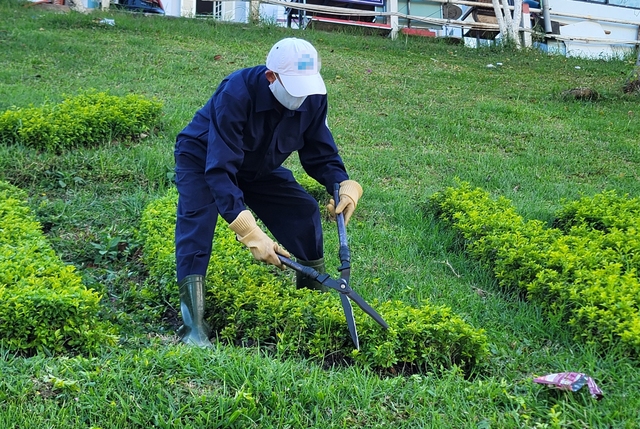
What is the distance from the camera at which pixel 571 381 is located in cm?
309

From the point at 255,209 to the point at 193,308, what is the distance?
2.42 feet

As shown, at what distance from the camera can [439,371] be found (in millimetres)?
3492

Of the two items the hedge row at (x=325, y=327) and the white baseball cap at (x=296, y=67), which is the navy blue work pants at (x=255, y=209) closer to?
the hedge row at (x=325, y=327)

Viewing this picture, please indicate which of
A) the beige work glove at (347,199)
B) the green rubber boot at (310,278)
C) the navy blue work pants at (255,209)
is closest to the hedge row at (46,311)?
the navy blue work pants at (255,209)

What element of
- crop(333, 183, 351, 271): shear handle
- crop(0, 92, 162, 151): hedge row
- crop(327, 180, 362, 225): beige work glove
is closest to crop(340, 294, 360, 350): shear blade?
crop(333, 183, 351, 271): shear handle

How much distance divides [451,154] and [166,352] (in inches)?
200

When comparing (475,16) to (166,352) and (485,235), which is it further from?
(166,352)

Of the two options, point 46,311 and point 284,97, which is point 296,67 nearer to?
point 284,97

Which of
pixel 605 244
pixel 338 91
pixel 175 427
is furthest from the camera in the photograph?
pixel 338 91

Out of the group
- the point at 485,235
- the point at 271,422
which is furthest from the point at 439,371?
the point at 485,235

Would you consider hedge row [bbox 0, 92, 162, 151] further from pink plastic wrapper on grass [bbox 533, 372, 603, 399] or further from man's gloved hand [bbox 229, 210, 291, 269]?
pink plastic wrapper on grass [bbox 533, 372, 603, 399]

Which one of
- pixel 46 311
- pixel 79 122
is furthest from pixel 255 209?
pixel 79 122

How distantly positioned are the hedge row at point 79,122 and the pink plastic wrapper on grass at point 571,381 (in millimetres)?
4842

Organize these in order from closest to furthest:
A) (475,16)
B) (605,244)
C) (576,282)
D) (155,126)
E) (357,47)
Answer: (576,282) < (605,244) < (155,126) < (357,47) < (475,16)
